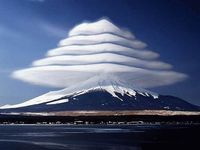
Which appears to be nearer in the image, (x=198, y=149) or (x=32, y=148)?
(x=198, y=149)

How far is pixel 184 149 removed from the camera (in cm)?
5284

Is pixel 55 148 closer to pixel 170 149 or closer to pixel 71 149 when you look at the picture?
pixel 71 149

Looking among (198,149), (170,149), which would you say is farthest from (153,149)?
(198,149)

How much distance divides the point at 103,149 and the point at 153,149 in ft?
23.6

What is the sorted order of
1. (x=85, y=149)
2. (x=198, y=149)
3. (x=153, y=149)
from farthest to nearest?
(x=85, y=149)
(x=153, y=149)
(x=198, y=149)

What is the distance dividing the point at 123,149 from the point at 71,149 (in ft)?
23.8

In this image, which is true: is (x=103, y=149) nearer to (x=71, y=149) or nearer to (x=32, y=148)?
(x=71, y=149)

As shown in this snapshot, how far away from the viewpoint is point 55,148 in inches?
2384

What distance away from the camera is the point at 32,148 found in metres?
61.4

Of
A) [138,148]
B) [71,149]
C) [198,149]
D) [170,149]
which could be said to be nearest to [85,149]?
[71,149]

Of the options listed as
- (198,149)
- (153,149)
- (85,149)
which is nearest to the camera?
(198,149)

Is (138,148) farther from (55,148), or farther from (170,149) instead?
(55,148)

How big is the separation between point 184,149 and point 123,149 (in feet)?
30.2

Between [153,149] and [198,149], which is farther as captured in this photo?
[153,149]
